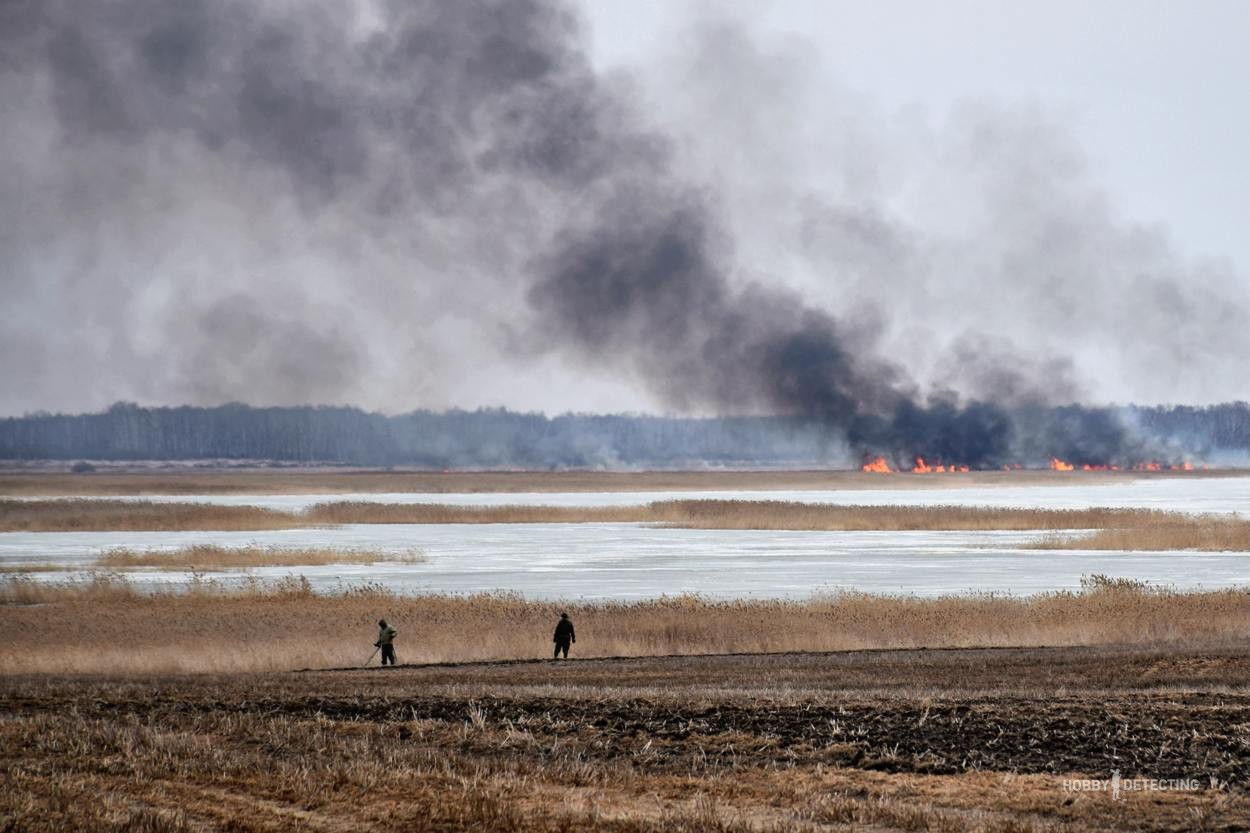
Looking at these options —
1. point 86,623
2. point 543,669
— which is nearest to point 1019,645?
point 543,669

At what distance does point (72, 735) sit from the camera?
15.6 meters

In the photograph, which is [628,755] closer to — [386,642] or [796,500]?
[386,642]

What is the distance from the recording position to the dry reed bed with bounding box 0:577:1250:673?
31109 millimetres

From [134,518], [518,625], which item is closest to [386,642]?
[518,625]

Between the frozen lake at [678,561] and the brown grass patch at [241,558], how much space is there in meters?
1.58

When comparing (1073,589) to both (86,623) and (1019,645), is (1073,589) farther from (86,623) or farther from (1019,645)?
(86,623)

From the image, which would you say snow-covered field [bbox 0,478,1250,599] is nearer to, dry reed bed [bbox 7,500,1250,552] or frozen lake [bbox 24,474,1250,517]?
dry reed bed [bbox 7,500,1250,552]

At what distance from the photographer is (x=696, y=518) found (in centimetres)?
9169

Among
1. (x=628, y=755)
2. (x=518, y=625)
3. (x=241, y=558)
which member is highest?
(x=628, y=755)

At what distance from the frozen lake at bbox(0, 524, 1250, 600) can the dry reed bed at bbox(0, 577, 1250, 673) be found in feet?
14.6

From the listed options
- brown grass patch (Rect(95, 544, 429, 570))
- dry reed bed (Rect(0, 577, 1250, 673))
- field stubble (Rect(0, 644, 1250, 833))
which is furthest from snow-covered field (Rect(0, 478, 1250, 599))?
field stubble (Rect(0, 644, 1250, 833))

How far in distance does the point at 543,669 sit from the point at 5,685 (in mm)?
9455

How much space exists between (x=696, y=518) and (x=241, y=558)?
1594 inches

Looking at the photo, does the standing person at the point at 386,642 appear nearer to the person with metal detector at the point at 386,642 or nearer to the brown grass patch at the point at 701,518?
the person with metal detector at the point at 386,642
